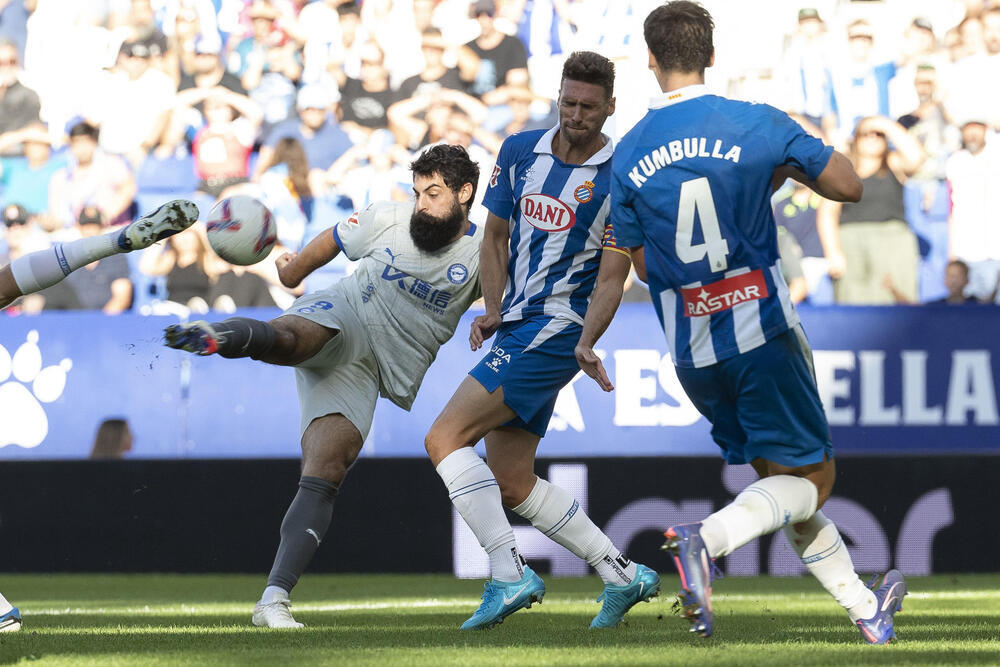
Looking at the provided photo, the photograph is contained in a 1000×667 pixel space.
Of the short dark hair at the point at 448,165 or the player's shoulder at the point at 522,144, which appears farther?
the short dark hair at the point at 448,165

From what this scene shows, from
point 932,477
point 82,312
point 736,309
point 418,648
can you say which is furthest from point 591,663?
point 82,312

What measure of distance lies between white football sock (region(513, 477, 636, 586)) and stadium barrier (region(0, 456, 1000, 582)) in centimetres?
364

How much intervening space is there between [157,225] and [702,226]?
2.07 meters

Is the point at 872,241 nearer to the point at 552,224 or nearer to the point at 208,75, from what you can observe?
the point at 208,75

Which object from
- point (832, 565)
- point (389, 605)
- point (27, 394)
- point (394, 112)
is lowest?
point (389, 605)

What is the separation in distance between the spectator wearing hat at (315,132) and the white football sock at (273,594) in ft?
24.2

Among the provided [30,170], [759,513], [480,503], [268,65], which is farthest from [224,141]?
[759,513]

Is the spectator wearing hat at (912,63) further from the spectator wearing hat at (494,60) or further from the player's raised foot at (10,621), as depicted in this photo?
the player's raised foot at (10,621)

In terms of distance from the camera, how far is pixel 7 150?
13000 millimetres

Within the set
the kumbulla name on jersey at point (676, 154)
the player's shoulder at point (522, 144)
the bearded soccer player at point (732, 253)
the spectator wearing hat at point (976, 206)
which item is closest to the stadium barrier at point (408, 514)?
the spectator wearing hat at point (976, 206)

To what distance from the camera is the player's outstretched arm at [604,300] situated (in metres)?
5.11

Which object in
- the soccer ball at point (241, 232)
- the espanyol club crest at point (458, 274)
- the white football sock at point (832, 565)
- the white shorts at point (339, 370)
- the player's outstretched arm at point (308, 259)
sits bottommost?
the white football sock at point (832, 565)

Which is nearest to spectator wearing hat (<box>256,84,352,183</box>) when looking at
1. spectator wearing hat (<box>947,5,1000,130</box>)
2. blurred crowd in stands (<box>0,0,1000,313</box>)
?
blurred crowd in stands (<box>0,0,1000,313</box>)

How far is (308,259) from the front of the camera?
584 centimetres
